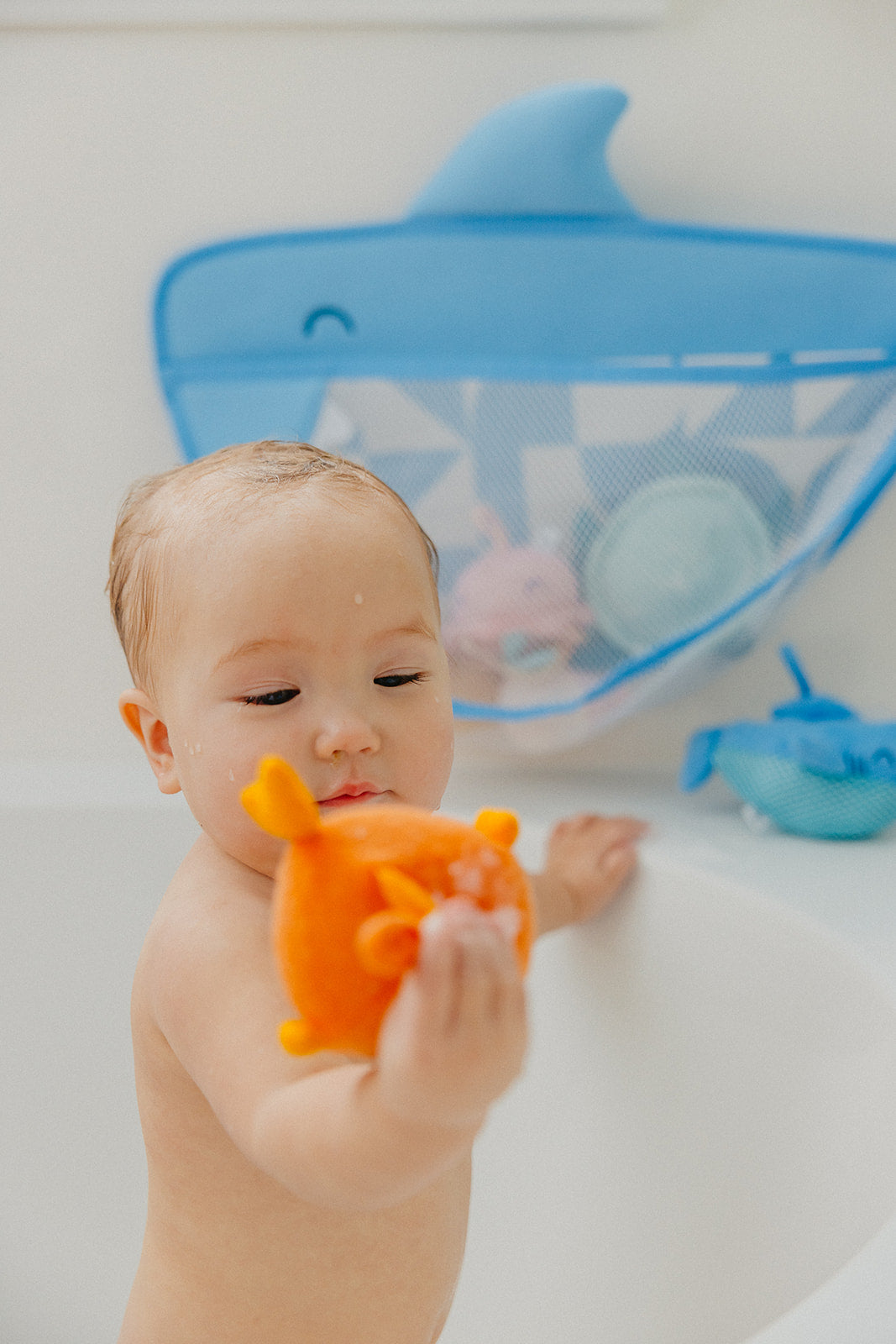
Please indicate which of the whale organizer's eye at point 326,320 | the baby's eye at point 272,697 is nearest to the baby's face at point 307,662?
the baby's eye at point 272,697

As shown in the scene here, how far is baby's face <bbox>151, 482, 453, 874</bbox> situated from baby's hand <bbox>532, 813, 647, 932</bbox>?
14.0 inches

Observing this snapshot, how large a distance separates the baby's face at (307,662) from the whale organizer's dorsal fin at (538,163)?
67 cm

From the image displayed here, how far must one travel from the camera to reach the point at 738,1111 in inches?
31.5

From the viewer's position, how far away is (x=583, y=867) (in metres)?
0.92

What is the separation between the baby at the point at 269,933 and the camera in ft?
1.14

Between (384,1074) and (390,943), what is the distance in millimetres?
38

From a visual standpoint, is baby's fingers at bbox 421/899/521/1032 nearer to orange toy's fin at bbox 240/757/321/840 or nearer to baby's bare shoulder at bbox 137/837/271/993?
orange toy's fin at bbox 240/757/321/840

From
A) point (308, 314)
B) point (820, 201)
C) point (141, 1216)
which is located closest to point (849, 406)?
point (820, 201)

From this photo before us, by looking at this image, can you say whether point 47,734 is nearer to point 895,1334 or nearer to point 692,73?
point 692,73

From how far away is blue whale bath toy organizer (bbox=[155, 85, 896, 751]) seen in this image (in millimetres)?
1098

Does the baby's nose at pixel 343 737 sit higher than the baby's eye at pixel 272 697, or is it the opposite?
the baby's eye at pixel 272 697

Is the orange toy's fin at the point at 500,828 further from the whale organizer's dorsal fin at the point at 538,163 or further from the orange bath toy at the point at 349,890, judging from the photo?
the whale organizer's dorsal fin at the point at 538,163

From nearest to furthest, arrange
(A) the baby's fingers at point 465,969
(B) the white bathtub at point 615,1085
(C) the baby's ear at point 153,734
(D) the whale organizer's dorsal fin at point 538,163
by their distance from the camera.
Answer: (A) the baby's fingers at point 465,969
(C) the baby's ear at point 153,734
(B) the white bathtub at point 615,1085
(D) the whale organizer's dorsal fin at point 538,163

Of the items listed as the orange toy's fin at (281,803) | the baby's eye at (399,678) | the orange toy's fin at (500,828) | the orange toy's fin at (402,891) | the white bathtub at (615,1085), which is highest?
the orange toy's fin at (281,803)
